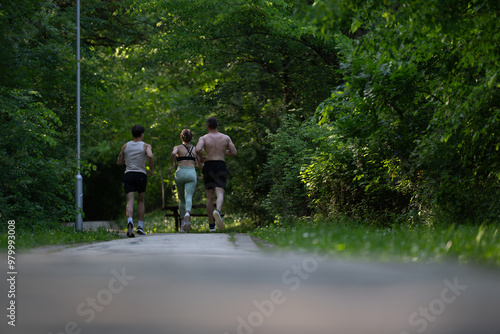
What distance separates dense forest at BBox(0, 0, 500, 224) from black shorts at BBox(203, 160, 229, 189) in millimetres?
2237

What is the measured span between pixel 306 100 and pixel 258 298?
60.0 feet

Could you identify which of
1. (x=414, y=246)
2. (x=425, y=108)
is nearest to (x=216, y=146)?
(x=425, y=108)

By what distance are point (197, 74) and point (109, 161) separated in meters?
6.83

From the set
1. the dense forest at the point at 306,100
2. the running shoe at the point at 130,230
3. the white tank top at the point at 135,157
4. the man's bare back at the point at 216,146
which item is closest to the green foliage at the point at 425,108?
the dense forest at the point at 306,100

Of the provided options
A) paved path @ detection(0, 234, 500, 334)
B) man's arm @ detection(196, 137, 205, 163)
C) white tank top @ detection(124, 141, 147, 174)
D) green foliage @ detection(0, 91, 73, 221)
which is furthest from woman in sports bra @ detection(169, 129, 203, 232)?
paved path @ detection(0, 234, 500, 334)

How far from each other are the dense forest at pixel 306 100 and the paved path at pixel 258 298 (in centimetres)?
326

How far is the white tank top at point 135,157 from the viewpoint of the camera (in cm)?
1344

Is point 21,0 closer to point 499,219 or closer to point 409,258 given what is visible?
point 499,219

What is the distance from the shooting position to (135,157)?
13445 millimetres

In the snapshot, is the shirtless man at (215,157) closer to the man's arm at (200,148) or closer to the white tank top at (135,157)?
the man's arm at (200,148)

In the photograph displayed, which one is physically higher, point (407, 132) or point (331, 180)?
point (407, 132)

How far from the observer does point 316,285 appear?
5.04 metres

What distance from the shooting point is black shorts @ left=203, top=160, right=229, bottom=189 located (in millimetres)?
14148

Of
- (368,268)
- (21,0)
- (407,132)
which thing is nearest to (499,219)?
(407,132)
